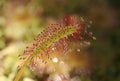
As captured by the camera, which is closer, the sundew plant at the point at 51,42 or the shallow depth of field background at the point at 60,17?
the sundew plant at the point at 51,42

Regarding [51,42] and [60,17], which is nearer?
[51,42]

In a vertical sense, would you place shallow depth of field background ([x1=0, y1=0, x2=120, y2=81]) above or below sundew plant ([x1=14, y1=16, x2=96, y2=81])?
below

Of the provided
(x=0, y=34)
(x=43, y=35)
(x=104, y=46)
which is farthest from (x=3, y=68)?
(x=104, y=46)

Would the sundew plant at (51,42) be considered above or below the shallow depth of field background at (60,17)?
above

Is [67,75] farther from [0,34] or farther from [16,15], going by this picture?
[16,15]

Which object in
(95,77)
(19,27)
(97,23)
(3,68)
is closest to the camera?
(3,68)

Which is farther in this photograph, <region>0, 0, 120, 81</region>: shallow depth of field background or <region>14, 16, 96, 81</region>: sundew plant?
<region>0, 0, 120, 81</region>: shallow depth of field background

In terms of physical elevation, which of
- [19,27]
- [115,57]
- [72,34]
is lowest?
[115,57]

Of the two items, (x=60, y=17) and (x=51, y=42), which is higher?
(x=51, y=42)
